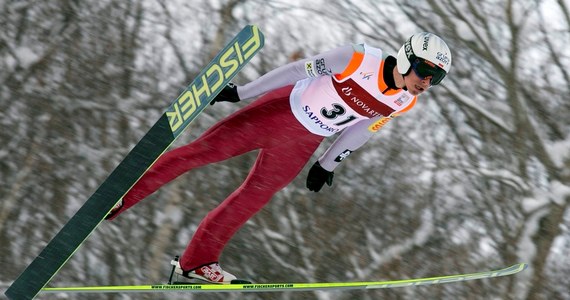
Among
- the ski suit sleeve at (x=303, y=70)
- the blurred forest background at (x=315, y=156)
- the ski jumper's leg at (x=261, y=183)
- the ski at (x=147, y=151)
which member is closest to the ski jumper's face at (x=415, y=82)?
the ski suit sleeve at (x=303, y=70)

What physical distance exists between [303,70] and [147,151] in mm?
823

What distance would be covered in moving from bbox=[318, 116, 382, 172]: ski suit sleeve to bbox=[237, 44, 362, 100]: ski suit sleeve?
417mm

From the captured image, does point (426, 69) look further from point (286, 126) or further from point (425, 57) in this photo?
point (286, 126)

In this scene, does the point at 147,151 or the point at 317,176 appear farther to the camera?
the point at 317,176

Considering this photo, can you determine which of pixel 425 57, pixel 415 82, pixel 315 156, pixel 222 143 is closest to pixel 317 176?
pixel 222 143

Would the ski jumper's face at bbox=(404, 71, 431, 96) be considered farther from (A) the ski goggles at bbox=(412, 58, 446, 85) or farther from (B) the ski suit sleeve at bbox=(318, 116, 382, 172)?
(B) the ski suit sleeve at bbox=(318, 116, 382, 172)

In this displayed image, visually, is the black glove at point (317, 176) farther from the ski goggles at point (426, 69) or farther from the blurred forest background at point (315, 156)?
the blurred forest background at point (315, 156)

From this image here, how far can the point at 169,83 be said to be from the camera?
1059 centimetres

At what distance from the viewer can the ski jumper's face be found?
4590 mm

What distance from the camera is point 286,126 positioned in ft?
16.5

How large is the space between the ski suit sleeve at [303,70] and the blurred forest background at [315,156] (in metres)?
5.29

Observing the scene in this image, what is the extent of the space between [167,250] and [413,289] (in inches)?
100.0

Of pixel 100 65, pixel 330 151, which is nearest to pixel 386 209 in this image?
pixel 100 65

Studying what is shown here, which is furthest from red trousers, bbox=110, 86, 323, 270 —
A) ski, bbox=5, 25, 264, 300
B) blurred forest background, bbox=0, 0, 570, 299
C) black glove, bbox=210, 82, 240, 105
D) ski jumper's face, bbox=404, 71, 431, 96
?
blurred forest background, bbox=0, 0, 570, 299
